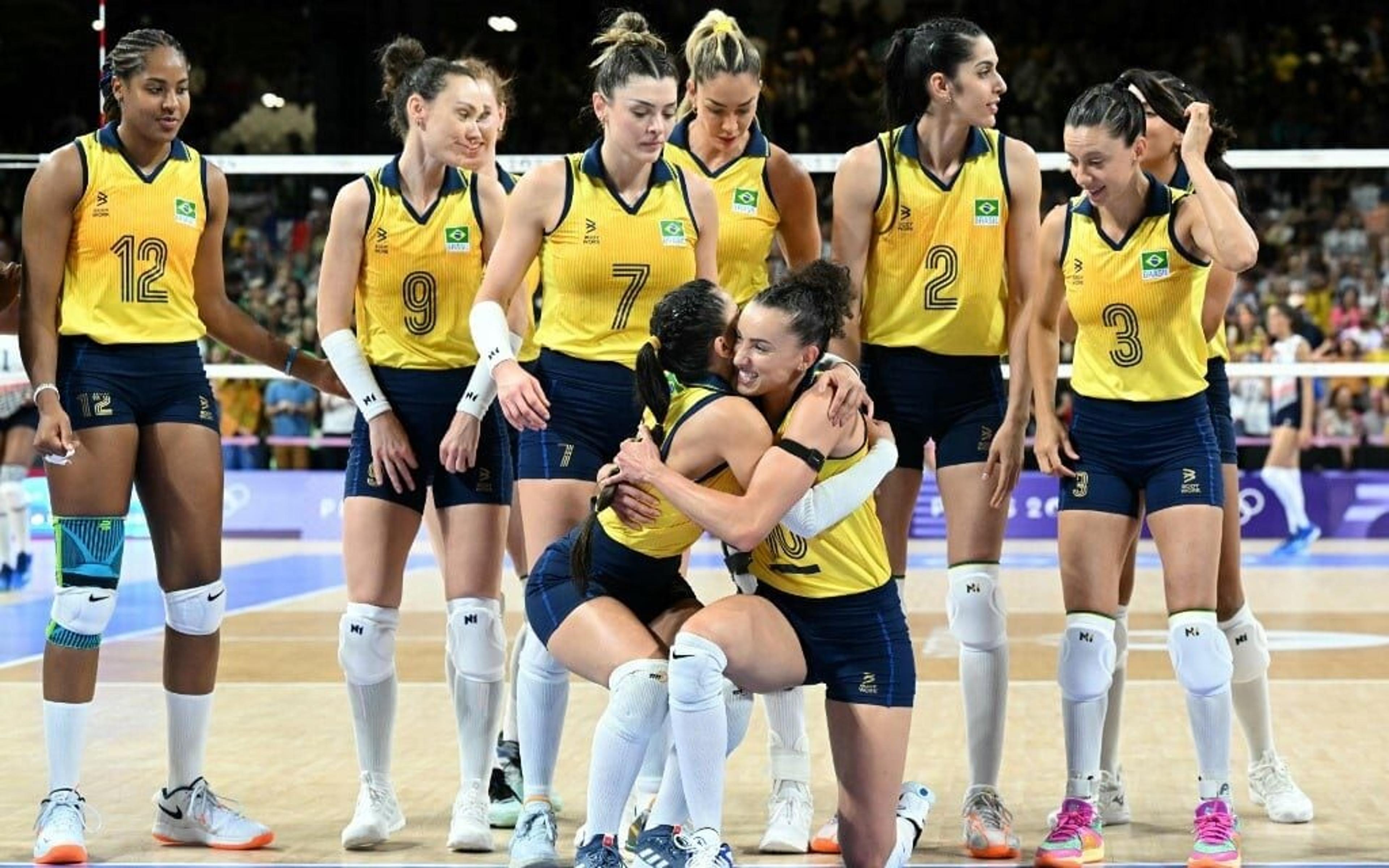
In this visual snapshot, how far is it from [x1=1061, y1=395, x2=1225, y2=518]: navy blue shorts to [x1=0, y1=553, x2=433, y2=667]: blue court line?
5.18 meters

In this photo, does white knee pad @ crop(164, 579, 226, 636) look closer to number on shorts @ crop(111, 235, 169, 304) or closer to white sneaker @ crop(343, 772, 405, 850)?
white sneaker @ crop(343, 772, 405, 850)

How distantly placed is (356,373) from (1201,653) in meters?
2.25

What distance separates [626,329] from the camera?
463 cm

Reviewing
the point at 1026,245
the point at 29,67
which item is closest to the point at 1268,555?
the point at 1026,245

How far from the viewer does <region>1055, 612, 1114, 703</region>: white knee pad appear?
4504 millimetres

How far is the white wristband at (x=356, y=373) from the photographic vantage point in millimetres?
4727

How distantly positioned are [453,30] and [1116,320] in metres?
16.1

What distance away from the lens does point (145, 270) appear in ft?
15.3

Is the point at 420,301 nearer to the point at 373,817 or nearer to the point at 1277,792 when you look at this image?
the point at 373,817

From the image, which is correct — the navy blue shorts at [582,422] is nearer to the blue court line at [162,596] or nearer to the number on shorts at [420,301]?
the number on shorts at [420,301]

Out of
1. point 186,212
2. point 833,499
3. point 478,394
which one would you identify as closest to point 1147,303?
point 833,499

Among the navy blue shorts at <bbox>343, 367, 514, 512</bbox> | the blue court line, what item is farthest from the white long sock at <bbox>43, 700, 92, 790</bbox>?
the blue court line

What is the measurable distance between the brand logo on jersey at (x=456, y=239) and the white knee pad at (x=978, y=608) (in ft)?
5.09

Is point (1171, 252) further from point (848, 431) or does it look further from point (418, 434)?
point (418, 434)
